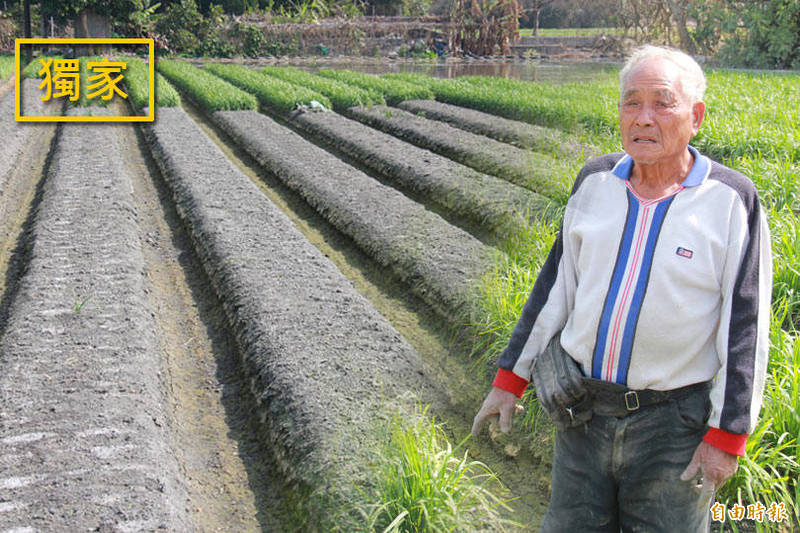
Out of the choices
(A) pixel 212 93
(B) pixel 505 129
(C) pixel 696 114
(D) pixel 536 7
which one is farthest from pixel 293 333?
(D) pixel 536 7

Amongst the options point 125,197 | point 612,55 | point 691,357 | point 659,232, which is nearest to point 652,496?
point 691,357

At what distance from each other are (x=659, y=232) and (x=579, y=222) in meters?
0.19

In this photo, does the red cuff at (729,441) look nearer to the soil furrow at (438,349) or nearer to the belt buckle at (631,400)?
the belt buckle at (631,400)

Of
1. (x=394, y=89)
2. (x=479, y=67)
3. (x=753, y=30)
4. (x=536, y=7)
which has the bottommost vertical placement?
(x=394, y=89)

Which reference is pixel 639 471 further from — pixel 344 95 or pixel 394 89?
pixel 394 89

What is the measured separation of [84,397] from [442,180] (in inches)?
189

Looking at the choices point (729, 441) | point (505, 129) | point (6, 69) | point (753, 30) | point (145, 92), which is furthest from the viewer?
point (6, 69)

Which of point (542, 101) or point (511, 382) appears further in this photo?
point (542, 101)

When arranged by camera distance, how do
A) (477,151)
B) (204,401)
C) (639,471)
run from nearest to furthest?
(639,471) < (204,401) < (477,151)

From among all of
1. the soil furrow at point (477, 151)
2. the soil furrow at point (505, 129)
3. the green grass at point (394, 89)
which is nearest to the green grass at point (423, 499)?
the soil furrow at point (477, 151)

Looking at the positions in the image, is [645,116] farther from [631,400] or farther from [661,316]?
[631,400]

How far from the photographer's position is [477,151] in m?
9.25

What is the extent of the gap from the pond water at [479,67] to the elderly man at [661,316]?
56.8 feet

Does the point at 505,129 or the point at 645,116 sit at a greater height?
the point at 645,116
